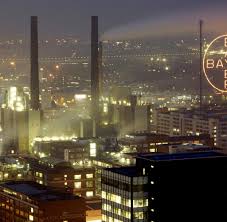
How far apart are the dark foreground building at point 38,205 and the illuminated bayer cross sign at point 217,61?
594 centimetres

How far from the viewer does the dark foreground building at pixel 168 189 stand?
11.6 meters

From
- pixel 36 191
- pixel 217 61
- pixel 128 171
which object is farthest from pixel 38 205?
pixel 217 61

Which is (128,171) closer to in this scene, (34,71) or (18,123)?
(18,123)

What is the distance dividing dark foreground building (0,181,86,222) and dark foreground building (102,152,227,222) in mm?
2206

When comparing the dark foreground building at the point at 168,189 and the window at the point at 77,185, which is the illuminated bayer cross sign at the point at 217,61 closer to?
the window at the point at 77,185

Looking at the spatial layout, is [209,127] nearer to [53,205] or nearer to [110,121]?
[110,121]

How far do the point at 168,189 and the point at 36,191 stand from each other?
400 centimetres

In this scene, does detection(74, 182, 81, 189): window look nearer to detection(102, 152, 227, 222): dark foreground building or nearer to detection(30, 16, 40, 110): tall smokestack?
detection(102, 152, 227, 222): dark foreground building

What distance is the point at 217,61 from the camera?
22.7 metres

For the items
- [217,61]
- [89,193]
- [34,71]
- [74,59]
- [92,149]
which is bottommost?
[89,193]

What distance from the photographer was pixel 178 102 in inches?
1367

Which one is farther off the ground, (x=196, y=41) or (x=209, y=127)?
(x=196, y=41)

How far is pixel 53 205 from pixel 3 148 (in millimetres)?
10276

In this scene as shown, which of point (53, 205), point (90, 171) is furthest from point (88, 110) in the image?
point (53, 205)
